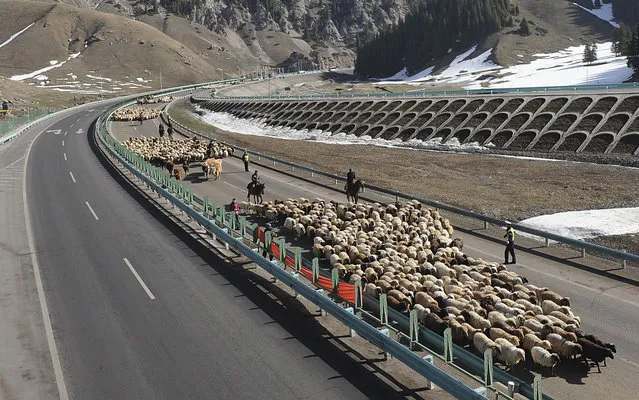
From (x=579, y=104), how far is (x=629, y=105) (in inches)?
200

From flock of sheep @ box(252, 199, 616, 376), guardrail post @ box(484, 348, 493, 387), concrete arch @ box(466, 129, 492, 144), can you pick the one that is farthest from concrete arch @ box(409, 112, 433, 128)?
guardrail post @ box(484, 348, 493, 387)

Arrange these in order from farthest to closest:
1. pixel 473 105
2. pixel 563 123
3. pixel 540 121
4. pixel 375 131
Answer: pixel 375 131 → pixel 473 105 → pixel 540 121 → pixel 563 123

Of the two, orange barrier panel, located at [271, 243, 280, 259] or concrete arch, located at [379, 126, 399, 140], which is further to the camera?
concrete arch, located at [379, 126, 399, 140]

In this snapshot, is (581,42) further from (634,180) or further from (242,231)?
(242,231)

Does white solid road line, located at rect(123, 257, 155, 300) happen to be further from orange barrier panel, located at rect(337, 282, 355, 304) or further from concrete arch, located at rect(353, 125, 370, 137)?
concrete arch, located at rect(353, 125, 370, 137)

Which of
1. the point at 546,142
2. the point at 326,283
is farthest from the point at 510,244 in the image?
the point at 546,142

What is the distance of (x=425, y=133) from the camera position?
6288cm

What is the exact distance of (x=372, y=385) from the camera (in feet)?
39.0

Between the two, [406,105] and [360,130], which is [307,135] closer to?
[360,130]

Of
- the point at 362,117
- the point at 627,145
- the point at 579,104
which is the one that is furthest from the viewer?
the point at 362,117

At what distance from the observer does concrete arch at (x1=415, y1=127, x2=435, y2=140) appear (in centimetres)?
6191

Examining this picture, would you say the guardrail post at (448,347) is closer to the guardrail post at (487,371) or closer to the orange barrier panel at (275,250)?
the guardrail post at (487,371)

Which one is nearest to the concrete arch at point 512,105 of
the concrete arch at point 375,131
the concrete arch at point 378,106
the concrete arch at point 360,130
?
the concrete arch at point 375,131

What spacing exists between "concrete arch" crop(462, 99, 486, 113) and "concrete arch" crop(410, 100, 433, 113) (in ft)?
19.9
